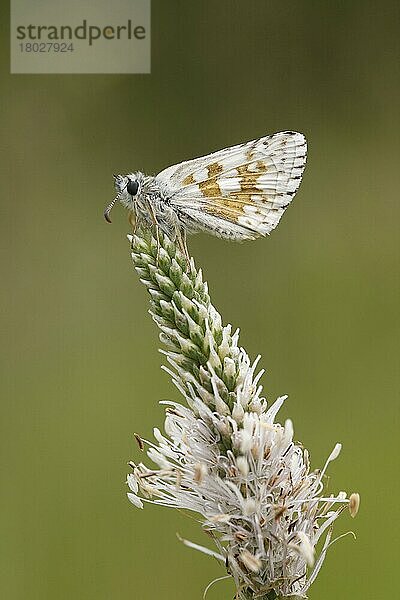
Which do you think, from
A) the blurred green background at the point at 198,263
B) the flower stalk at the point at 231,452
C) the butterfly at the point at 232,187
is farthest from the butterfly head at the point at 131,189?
the blurred green background at the point at 198,263

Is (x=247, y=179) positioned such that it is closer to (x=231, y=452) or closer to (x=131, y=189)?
(x=131, y=189)

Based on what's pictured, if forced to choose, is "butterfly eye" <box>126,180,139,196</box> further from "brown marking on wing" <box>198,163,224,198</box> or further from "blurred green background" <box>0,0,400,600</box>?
"blurred green background" <box>0,0,400,600</box>

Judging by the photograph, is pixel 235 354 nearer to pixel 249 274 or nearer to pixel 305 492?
pixel 305 492

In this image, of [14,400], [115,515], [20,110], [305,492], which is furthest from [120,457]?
[305,492]

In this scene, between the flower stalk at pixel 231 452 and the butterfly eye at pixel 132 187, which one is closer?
the flower stalk at pixel 231 452

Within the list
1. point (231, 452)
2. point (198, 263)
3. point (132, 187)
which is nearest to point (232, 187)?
point (132, 187)

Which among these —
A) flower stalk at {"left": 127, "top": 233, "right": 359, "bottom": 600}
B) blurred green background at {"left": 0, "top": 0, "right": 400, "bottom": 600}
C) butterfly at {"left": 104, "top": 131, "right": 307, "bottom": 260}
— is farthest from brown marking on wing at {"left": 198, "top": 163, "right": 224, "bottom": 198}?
blurred green background at {"left": 0, "top": 0, "right": 400, "bottom": 600}

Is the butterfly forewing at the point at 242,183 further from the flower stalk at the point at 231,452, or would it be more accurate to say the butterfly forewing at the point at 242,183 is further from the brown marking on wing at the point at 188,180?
the flower stalk at the point at 231,452
